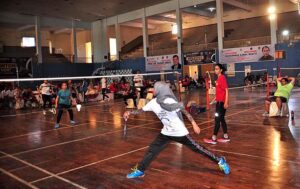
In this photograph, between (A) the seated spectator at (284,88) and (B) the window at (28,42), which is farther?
(B) the window at (28,42)

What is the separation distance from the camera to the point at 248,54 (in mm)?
26312

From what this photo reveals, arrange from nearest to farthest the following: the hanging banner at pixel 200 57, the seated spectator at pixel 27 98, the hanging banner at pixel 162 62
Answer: the seated spectator at pixel 27 98
the hanging banner at pixel 200 57
the hanging banner at pixel 162 62

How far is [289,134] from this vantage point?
25.6 feet

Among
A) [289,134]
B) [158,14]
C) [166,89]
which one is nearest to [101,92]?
[158,14]

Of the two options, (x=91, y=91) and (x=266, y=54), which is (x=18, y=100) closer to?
(x=91, y=91)

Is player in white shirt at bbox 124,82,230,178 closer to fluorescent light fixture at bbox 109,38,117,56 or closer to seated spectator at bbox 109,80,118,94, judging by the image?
seated spectator at bbox 109,80,118,94

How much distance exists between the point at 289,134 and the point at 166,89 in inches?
183

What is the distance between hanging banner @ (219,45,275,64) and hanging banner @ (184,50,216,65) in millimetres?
932

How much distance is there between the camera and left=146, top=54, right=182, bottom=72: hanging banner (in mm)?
30812

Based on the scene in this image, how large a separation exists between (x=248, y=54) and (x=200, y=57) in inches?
186

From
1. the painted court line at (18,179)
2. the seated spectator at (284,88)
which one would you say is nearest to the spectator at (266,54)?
the seated spectator at (284,88)

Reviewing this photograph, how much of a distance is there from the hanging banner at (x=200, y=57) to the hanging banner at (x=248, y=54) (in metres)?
0.93

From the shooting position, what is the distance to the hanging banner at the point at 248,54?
25.3m

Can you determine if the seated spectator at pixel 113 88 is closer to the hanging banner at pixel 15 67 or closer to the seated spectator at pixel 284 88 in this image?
the hanging banner at pixel 15 67
